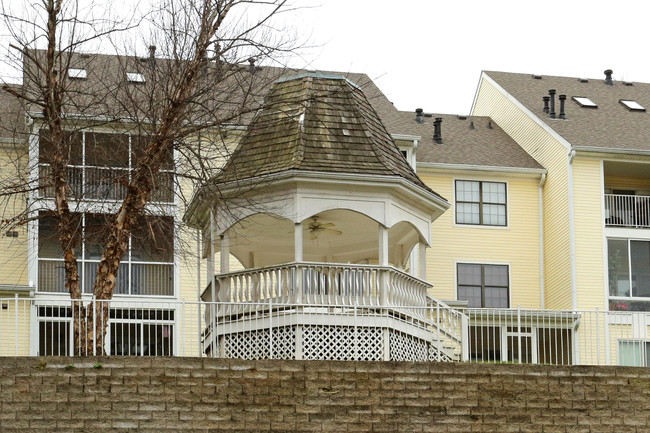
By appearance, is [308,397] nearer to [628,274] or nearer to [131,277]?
[131,277]

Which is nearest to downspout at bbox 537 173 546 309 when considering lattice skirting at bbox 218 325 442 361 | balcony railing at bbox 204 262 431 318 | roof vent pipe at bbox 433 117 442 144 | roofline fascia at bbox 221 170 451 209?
roof vent pipe at bbox 433 117 442 144

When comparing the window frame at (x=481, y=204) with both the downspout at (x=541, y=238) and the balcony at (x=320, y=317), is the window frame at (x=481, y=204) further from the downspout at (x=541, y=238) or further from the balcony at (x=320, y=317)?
the balcony at (x=320, y=317)

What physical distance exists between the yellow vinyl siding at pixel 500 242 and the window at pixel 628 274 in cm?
262

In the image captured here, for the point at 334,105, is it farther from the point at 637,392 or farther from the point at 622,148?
the point at 622,148

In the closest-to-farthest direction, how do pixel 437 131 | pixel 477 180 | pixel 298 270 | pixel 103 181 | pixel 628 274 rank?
pixel 298 270 → pixel 103 181 → pixel 628 274 → pixel 477 180 → pixel 437 131

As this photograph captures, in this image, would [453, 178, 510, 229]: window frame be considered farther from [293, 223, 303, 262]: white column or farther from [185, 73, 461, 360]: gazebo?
[293, 223, 303, 262]: white column

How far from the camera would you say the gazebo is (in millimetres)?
30297

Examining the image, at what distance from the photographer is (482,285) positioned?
5109cm

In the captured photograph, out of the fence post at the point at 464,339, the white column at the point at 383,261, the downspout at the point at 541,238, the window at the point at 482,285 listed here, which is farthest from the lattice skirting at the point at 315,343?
the downspout at the point at 541,238

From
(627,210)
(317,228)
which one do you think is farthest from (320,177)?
(627,210)

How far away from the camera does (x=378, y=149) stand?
32375mm

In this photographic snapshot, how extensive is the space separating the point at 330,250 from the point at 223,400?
1106cm

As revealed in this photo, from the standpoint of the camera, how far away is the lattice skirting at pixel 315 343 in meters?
30.1

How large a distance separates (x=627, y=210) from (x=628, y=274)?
95.3 inches
